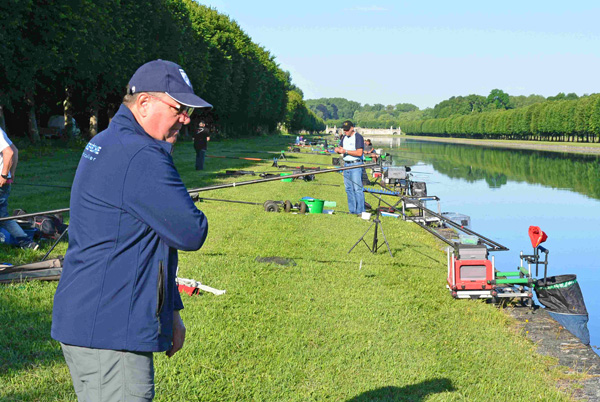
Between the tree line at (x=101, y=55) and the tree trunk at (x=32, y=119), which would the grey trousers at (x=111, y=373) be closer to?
the tree line at (x=101, y=55)

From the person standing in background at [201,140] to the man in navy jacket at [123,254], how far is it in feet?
63.3

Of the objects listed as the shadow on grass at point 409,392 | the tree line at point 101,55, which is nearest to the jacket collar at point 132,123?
the shadow on grass at point 409,392

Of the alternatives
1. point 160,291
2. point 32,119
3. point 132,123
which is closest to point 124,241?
point 160,291

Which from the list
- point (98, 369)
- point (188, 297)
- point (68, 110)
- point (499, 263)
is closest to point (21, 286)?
point (188, 297)

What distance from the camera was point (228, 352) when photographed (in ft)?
20.2

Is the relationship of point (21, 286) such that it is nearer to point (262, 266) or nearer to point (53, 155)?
point (262, 266)

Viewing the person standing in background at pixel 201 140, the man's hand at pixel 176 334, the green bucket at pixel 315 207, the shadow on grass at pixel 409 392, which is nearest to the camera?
the man's hand at pixel 176 334

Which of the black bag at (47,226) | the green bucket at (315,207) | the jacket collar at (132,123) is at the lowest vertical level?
the green bucket at (315,207)

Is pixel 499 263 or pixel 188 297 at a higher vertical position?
pixel 188 297

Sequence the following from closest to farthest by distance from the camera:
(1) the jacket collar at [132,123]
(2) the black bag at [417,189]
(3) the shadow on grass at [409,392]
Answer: (1) the jacket collar at [132,123] → (3) the shadow on grass at [409,392] → (2) the black bag at [417,189]

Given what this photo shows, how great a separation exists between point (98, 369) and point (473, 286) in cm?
703

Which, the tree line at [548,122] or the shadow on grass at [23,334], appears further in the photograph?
the tree line at [548,122]

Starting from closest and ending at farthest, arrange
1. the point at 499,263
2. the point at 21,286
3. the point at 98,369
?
the point at 98,369 < the point at 21,286 < the point at 499,263

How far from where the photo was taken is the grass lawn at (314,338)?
5.48 m
